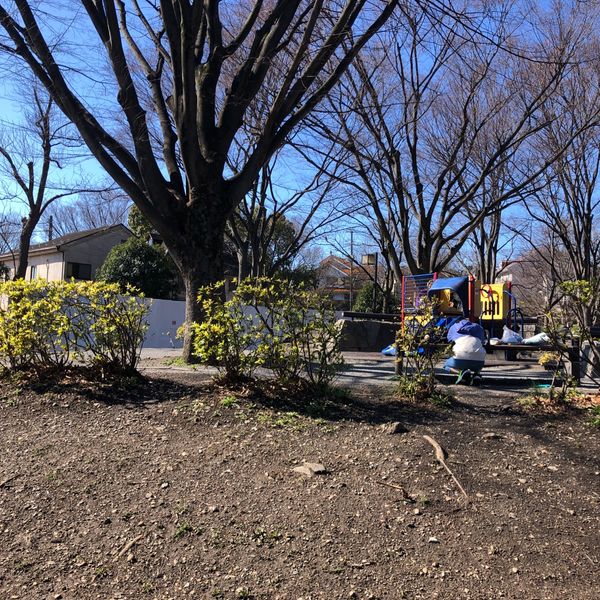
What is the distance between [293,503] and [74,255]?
28463 millimetres

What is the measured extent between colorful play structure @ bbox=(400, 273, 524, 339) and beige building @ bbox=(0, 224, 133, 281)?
20699mm

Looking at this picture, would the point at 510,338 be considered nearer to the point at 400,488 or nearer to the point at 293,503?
the point at 400,488

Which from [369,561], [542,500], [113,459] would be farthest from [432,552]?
[113,459]

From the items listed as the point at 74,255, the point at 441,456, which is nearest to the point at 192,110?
the point at 441,456

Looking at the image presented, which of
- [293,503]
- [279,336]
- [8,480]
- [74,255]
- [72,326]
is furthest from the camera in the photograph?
[74,255]

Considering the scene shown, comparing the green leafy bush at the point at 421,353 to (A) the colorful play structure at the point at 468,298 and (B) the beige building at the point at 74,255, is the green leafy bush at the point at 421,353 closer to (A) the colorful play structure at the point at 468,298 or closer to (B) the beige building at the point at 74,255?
(A) the colorful play structure at the point at 468,298

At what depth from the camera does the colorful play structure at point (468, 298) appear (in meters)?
11.9

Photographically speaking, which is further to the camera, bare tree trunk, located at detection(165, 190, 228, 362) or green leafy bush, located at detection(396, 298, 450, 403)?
bare tree trunk, located at detection(165, 190, 228, 362)

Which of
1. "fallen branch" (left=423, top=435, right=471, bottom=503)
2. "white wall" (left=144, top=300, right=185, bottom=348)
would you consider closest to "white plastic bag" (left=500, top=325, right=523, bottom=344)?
"fallen branch" (left=423, top=435, right=471, bottom=503)

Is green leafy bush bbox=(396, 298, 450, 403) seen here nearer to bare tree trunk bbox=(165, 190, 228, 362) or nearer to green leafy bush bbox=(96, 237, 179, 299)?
bare tree trunk bbox=(165, 190, 228, 362)

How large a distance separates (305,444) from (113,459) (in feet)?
4.41

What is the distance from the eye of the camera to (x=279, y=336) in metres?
4.80

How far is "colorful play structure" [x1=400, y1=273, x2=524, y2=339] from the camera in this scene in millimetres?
11922

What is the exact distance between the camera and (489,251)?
20500 mm
